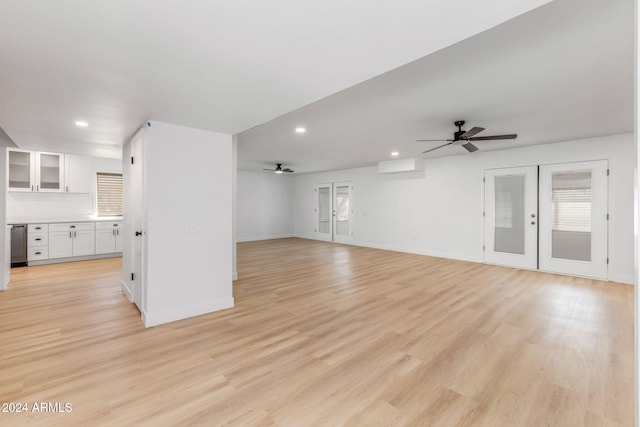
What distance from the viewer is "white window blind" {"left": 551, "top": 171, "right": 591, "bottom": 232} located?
16.4ft

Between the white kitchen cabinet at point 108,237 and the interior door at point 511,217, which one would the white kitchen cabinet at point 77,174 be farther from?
the interior door at point 511,217

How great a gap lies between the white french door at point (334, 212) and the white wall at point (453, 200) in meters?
0.26

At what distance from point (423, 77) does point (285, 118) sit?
6.21 feet

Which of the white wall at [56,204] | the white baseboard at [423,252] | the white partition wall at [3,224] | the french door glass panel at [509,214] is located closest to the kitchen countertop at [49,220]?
the white wall at [56,204]

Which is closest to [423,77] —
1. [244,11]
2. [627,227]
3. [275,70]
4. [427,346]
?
[275,70]

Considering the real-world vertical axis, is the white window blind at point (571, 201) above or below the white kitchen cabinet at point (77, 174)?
below

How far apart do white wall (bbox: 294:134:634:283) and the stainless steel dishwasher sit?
7.65 meters

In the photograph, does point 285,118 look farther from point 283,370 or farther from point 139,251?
point 283,370

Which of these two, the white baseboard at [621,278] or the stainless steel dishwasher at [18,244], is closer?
the white baseboard at [621,278]

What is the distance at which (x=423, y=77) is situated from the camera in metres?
2.55

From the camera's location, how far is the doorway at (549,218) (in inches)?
193

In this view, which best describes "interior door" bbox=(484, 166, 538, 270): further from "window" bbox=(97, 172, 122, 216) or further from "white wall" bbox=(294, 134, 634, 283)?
"window" bbox=(97, 172, 122, 216)

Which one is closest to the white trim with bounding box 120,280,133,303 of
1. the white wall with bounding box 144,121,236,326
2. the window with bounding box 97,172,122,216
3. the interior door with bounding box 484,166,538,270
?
the white wall with bounding box 144,121,236,326

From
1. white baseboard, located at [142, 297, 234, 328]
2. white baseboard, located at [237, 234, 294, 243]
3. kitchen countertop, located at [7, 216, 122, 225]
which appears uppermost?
kitchen countertop, located at [7, 216, 122, 225]
